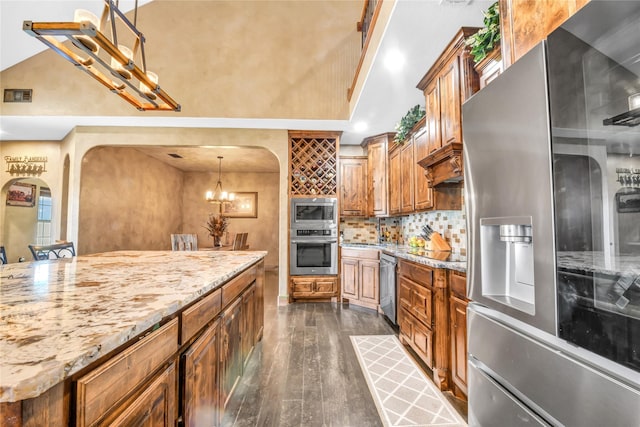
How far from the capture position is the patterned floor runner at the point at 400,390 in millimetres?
1674

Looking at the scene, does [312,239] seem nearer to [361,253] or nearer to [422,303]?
[361,253]

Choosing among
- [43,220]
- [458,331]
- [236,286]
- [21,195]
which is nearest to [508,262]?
[458,331]

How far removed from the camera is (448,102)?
221 centimetres

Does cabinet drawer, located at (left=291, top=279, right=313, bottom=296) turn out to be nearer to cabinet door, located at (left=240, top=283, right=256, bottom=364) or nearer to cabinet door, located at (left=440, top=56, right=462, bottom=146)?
cabinet door, located at (left=240, top=283, right=256, bottom=364)

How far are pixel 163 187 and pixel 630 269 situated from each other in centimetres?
760

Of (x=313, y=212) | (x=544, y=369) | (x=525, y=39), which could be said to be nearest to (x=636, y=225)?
(x=544, y=369)

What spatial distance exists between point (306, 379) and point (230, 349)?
2.49 ft

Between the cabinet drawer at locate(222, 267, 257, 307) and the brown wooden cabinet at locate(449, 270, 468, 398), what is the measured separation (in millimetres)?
1422

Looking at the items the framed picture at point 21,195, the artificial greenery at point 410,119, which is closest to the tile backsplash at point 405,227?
the artificial greenery at point 410,119

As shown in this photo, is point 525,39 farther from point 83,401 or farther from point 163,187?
point 163,187

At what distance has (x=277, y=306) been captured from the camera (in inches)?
160

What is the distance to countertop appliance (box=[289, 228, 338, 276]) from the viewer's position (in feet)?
13.7

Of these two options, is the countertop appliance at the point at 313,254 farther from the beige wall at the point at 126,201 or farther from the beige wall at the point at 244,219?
the beige wall at the point at 244,219

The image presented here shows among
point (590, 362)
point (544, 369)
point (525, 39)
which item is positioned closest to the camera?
point (590, 362)
